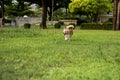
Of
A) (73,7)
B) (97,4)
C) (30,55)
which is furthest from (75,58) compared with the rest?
(73,7)

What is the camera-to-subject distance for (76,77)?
8.95m

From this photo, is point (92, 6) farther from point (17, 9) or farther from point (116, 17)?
point (17, 9)

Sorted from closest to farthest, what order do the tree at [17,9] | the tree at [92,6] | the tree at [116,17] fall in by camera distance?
the tree at [116,17]
the tree at [92,6]
the tree at [17,9]

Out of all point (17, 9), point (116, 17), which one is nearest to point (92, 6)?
point (116, 17)

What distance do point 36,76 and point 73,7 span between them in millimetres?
58912

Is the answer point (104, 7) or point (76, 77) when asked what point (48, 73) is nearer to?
point (76, 77)

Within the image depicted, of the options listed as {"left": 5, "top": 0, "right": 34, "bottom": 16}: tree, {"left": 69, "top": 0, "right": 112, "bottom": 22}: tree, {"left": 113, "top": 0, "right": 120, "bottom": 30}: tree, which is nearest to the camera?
{"left": 113, "top": 0, "right": 120, "bottom": 30}: tree

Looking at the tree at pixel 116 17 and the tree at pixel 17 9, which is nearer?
the tree at pixel 116 17

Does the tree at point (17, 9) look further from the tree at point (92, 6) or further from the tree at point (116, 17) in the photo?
the tree at point (116, 17)

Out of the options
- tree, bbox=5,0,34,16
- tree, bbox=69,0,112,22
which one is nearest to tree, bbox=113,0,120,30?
tree, bbox=69,0,112,22

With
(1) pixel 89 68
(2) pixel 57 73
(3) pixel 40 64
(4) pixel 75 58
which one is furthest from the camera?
(4) pixel 75 58

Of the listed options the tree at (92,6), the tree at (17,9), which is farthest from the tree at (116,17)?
the tree at (17,9)

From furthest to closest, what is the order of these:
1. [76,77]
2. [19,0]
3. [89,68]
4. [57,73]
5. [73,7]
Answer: [19,0] < [73,7] < [89,68] < [57,73] < [76,77]

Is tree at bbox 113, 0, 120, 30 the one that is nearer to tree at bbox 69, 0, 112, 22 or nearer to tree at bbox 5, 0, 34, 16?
tree at bbox 69, 0, 112, 22
